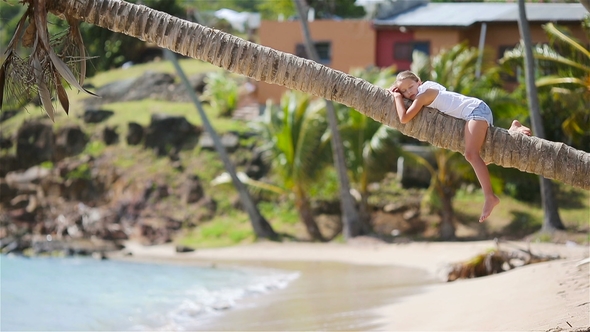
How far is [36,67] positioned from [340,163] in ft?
48.7

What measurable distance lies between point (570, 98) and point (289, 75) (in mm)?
13846

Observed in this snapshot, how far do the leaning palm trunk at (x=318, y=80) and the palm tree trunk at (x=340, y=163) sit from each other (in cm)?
1385

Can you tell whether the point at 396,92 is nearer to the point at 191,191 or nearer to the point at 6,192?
the point at 191,191

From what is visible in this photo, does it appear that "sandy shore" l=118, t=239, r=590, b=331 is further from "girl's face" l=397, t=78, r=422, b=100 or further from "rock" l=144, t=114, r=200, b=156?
"rock" l=144, t=114, r=200, b=156

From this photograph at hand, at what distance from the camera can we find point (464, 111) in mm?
7527

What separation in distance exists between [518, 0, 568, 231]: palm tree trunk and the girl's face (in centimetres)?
1240

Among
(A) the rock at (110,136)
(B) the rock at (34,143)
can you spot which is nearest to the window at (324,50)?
(A) the rock at (110,136)

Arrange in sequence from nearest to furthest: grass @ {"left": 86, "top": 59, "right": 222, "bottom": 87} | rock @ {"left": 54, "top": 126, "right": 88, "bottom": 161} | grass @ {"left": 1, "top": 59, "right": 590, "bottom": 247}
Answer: grass @ {"left": 1, "top": 59, "right": 590, "bottom": 247} → rock @ {"left": 54, "top": 126, "right": 88, "bottom": 161} → grass @ {"left": 86, "top": 59, "right": 222, "bottom": 87}

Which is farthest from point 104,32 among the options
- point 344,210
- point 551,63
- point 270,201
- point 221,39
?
point 221,39

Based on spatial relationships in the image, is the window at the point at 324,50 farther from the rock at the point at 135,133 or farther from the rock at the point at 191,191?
the rock at the point at 191,191

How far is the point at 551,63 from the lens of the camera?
20.2m

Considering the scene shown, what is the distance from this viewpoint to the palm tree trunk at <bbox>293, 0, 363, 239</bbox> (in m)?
21.7

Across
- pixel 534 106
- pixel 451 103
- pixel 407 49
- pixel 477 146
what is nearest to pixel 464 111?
pixel 451 103

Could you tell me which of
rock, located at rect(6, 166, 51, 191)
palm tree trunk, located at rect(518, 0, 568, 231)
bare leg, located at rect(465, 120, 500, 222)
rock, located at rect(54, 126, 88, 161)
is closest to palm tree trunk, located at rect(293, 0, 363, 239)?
palm tree trunk, located at rect(518, 0, 568, 231)
